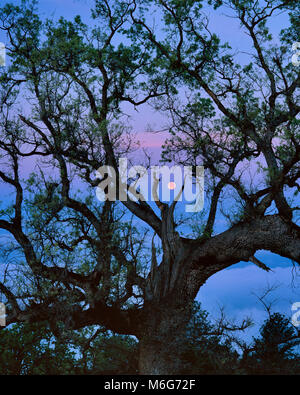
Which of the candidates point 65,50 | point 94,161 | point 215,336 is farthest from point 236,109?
point 215,336

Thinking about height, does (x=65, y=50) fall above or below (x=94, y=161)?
above

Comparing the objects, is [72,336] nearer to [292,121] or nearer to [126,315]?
[126,315]

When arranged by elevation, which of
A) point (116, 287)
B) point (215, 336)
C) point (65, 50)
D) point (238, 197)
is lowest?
point (215, 336)

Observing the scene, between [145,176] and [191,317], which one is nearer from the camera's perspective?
[191,317]

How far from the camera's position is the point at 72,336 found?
54.2 ft

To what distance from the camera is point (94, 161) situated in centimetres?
1808

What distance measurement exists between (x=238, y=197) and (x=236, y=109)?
10.00 ft

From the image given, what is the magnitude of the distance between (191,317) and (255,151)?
5866 millimetres

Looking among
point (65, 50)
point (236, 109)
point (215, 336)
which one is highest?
point (65, 50)

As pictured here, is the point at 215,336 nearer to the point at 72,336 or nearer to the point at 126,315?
the point at 126,315
